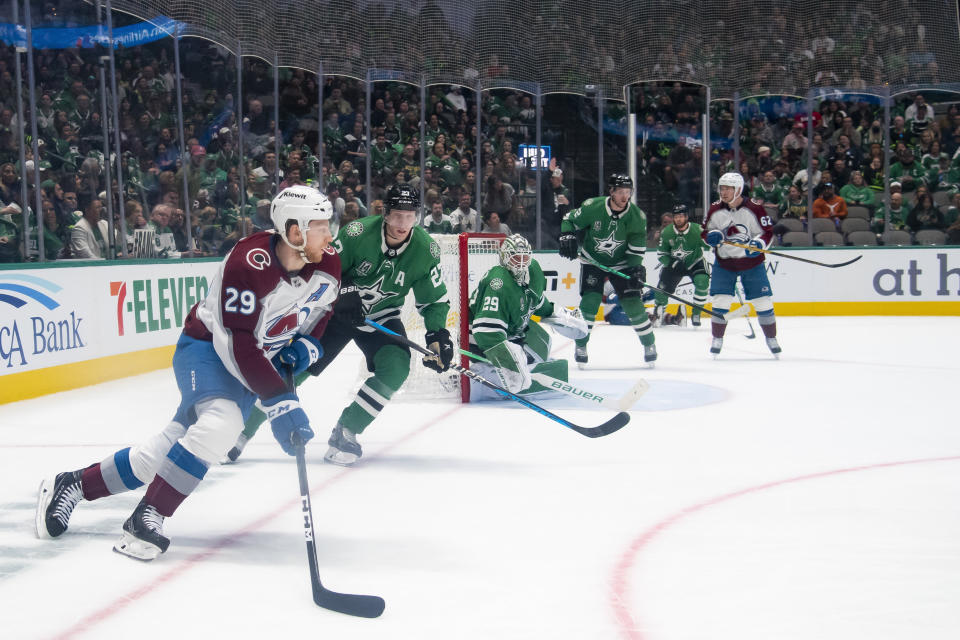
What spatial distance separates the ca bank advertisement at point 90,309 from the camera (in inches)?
213

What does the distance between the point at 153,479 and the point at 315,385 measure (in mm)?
3521

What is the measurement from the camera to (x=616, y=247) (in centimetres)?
682

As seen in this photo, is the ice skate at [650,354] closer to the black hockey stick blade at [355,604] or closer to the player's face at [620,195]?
the player's face at [620,195]

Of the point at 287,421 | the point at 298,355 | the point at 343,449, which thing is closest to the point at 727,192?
the point at 343,449

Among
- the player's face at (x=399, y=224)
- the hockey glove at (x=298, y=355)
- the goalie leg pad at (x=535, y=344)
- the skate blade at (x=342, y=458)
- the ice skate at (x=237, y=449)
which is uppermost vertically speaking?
the player's face at (x=399, y=224)

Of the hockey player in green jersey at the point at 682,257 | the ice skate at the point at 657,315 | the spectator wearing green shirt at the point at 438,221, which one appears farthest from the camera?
the ice skate at the point at 657,315

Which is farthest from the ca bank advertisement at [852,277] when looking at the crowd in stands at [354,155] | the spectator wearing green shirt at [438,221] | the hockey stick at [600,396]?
the hockey stick at [600,396]

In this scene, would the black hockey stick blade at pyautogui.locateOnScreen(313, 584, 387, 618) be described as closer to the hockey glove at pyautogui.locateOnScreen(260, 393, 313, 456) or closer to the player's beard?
A: the hockey glove at pyautogui.locateOnScreen(260, 393, 313, 456)

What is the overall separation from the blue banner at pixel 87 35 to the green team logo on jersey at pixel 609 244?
356cm

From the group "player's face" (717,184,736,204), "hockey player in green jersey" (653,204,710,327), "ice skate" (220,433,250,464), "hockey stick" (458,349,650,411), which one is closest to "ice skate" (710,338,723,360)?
"player's face" (717,184,736,204)

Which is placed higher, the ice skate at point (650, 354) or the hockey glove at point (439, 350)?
the hockey glove at point (439, 350)

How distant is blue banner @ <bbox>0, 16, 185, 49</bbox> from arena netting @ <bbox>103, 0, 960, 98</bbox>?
1.53m

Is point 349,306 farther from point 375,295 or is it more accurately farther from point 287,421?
point 287,421

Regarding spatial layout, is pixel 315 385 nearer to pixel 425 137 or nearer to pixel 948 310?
pixel 425 137
